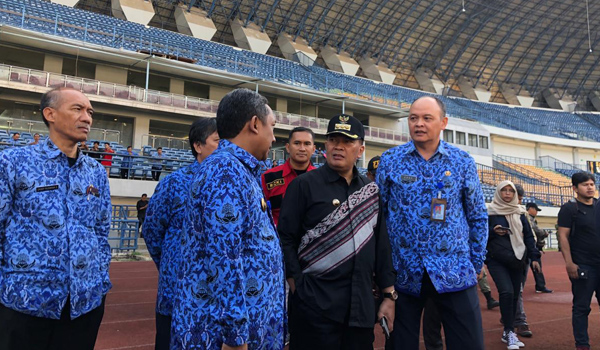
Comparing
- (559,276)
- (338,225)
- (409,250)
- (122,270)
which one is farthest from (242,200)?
(559,276)

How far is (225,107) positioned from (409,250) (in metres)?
1.58

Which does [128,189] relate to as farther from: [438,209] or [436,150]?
[438,209]

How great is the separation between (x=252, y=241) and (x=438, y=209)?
1484 mm

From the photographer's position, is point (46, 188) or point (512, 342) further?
point (512, 342)

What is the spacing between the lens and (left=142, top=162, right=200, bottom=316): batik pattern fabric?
2.52 m

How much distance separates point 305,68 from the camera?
33.4m

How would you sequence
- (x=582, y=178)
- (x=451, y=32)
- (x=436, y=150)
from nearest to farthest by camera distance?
1. (x=436, y=150)
2. (x=582, y=178)
3. (x=451, y=32)

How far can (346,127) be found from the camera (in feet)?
8.25

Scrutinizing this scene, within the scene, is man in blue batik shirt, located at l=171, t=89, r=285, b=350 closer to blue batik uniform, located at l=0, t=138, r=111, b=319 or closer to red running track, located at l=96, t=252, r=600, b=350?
blue batik uniform, located at l=0, t=138, r=111, b=319

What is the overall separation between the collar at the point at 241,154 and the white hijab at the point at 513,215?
3907 mm

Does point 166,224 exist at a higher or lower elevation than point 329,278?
higher

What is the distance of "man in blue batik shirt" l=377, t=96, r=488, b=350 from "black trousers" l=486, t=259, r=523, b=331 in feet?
6.59

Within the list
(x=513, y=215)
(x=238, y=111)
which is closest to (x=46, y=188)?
(x=238, y=111)

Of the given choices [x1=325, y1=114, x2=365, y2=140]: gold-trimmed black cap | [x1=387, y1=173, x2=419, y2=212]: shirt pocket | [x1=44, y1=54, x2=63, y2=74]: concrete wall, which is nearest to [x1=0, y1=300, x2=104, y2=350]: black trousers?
[x1=325, y1=114, x2=365, y2=140]: gold-trimmed black cap
